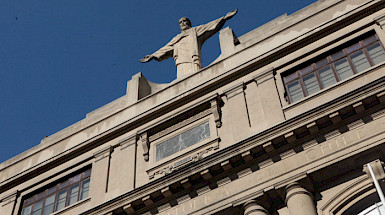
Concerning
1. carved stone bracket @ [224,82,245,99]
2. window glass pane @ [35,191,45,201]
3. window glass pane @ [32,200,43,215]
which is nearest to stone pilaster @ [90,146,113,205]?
window glass pane @ [35,191,45,201]

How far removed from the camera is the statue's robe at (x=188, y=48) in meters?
26.2

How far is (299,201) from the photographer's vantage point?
17.3 metres

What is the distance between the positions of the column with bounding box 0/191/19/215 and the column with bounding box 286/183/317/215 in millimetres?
12110

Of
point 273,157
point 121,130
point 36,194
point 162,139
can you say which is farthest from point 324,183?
point 36,194

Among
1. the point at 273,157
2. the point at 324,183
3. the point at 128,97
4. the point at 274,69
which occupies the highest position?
the point at 128,97

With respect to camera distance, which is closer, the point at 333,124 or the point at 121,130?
the point at 333,124

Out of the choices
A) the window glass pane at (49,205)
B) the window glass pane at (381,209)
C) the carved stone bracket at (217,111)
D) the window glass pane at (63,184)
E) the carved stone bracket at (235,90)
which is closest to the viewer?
the window glass pane at (381,209)

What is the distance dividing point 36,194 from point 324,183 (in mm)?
12371

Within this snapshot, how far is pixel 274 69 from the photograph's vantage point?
71.4 ft

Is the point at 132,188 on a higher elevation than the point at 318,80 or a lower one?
lower

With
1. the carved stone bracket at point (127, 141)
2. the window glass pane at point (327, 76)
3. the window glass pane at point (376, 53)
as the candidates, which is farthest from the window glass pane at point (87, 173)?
the window glass pane at point (376, 53)

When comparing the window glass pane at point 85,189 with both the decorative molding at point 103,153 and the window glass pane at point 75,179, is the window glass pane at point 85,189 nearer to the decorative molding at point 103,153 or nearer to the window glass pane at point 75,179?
the window glass pane at point 75,179

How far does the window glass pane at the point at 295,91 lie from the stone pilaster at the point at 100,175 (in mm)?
7431

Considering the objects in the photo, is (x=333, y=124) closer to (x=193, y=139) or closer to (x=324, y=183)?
(x=324, y=183)
